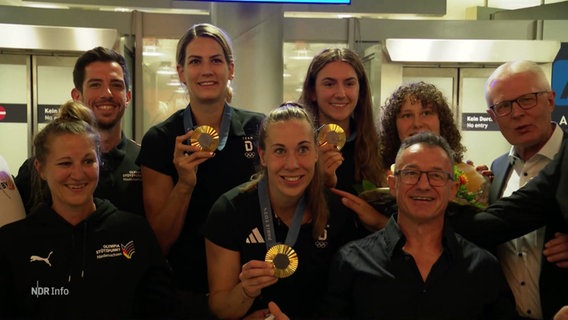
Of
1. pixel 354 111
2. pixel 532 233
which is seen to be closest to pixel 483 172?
pixel 532 233

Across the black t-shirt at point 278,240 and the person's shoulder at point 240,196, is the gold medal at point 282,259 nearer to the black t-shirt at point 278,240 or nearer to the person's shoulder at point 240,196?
the black t-shirt at point 278,240

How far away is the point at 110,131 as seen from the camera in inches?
132

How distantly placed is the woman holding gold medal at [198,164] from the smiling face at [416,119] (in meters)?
0.92

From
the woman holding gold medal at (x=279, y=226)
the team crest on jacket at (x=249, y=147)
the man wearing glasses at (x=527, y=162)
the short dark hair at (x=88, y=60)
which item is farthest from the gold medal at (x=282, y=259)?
the short dark hair at (x=88, y=60)

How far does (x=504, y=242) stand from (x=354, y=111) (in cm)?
122

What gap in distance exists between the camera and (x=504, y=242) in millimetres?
2916

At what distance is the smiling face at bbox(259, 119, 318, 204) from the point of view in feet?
8.73

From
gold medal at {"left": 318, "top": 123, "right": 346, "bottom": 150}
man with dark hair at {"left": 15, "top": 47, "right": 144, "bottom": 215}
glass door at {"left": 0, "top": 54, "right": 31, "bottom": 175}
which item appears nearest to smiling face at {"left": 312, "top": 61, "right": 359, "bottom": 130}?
gold medal at {"left": 318, "top": 123, "right": 346, "bottom": 150}

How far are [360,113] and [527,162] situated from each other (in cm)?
103

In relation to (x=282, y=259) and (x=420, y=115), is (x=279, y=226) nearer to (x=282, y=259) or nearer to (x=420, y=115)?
(x=282, y=259)

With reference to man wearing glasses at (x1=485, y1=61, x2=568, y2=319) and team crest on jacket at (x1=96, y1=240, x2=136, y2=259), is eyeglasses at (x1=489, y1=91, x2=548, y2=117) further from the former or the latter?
team crest on jacket at (x1=96, y1=240, x2=136, y2=259)

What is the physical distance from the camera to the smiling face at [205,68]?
3.15 metres

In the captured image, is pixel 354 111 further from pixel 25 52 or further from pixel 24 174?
pixel 25 52

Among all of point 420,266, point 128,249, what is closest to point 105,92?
point 128,249
